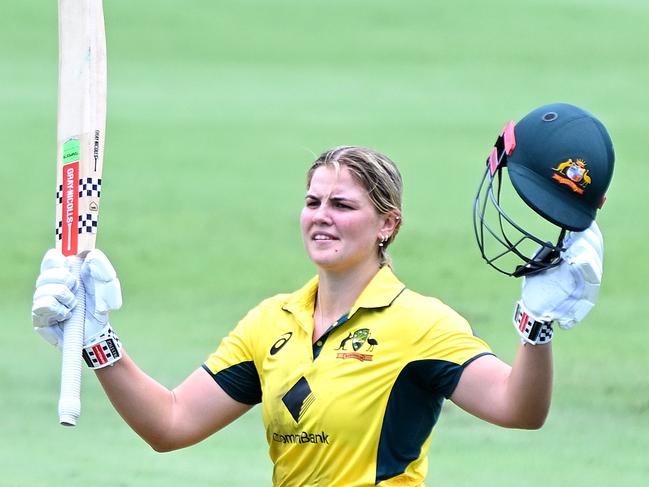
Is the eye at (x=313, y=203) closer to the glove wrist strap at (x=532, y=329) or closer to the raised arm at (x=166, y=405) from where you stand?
the raised arm at (x=166, y=405)

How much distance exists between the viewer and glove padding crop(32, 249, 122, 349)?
3.74 meters

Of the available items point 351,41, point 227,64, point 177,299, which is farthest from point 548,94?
point 177,299

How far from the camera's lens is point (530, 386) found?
11.1 feet

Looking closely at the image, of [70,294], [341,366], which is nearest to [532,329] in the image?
[341,366]

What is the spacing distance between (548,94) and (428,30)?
136 cm

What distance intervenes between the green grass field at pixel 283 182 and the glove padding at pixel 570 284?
333cm

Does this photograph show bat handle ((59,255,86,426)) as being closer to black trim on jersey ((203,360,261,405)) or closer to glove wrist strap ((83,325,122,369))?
glove wrist strap ((83,325,122,369))

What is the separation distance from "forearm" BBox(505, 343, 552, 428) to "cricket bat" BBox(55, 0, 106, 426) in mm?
1323

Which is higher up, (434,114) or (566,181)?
(434,114)

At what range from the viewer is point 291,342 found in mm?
3793

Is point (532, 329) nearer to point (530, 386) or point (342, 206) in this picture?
point (530, 386)

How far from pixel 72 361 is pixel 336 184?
866mm

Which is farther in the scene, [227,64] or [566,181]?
[227,64]

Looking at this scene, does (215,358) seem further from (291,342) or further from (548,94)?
(548,94)
